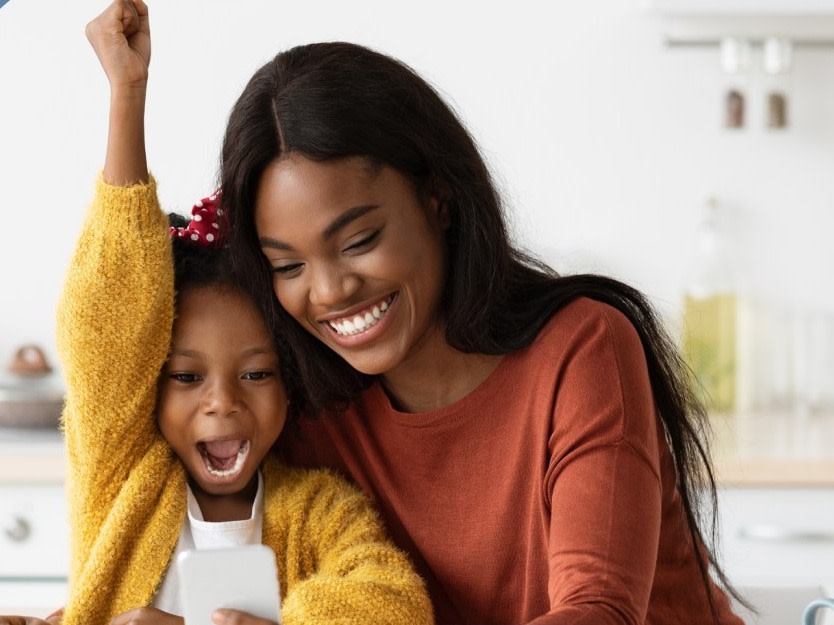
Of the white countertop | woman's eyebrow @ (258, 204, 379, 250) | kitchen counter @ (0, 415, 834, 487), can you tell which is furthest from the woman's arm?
the white countertop

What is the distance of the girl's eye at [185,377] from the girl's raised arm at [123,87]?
0.21m

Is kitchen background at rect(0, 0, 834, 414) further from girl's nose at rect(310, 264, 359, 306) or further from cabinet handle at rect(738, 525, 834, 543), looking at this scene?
girl's nose at rect(310, 264, 359, 306)

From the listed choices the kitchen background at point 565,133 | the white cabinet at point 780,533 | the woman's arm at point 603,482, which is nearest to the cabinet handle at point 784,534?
the white cabinet at point 780,533

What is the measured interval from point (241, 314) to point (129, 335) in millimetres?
125

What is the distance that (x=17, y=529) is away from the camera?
229 centimetres

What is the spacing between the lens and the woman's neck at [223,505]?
4.36 feet

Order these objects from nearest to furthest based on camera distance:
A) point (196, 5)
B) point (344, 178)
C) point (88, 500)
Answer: point (344, 178), point (88, 500), point (196, 5)

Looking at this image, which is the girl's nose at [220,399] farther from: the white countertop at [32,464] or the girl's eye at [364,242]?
the white countertop at [32,464]

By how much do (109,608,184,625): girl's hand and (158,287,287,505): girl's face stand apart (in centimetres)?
20

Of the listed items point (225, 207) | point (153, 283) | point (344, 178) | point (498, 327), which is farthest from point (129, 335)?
point (498, 327)

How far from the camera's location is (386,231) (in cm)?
118

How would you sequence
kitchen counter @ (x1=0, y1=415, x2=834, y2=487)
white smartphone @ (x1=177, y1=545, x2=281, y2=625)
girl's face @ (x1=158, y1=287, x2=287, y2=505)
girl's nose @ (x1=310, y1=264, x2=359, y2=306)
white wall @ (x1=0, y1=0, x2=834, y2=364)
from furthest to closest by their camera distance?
white wall @ (x1=0, y1=0, x2=834, y2=364)
kitchen counter @ (x1=0, y1=415, x2=834, y2=487)
girl's face @ (x1=158, y1=287, x2=287, y2=505)
girl's nose @ (x1=310, y1=264, x2=359, y2=306)
white smartphone @ (x1=177, y1=545, x2=281, y2=625)

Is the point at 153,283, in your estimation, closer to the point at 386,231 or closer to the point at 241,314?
the point at 241,314

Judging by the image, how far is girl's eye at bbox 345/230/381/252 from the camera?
1.17 metres
